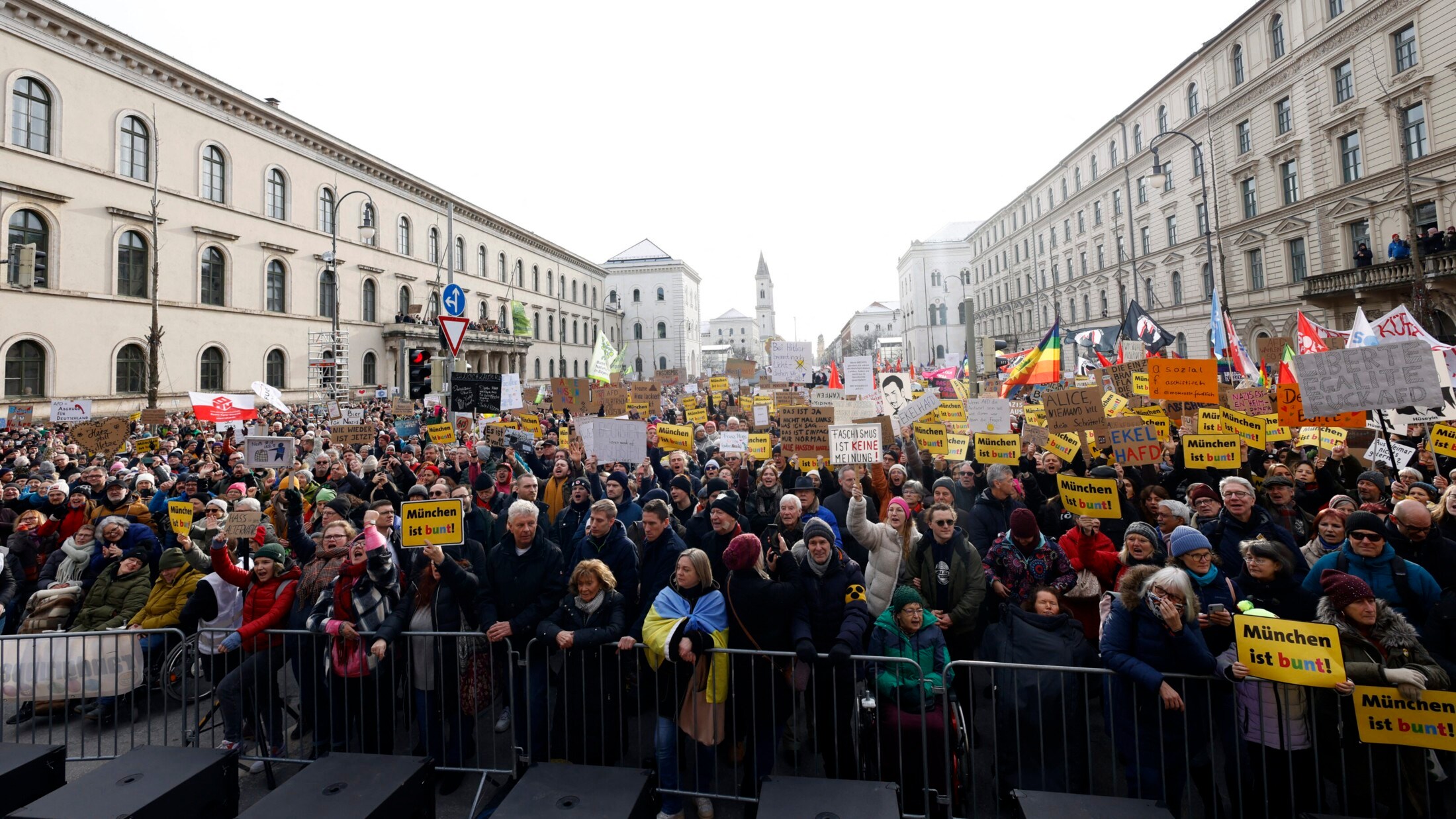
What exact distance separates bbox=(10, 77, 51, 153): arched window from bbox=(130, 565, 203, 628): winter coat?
27676mm

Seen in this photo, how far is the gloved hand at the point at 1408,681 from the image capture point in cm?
336

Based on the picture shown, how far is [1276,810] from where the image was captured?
3.97 m

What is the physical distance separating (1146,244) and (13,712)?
2016 inches

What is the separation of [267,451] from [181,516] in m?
2.84

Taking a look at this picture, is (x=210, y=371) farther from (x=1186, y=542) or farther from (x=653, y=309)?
(x=653, y=309)

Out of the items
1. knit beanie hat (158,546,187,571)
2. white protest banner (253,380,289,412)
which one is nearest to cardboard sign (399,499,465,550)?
knit beanie hat (158,546,187,571)

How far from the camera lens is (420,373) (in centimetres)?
1123

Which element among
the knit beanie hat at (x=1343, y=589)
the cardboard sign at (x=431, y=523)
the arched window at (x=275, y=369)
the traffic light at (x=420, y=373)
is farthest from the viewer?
the arched window at (x=275, y=369)

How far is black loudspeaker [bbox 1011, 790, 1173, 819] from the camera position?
10.1 ft

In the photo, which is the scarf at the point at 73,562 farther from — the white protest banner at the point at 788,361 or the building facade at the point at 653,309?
the building facade at the point at 653,309

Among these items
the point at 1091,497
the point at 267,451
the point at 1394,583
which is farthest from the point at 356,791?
the point at 267,451

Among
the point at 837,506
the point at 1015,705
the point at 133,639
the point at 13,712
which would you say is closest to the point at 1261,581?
the point at 1015,705

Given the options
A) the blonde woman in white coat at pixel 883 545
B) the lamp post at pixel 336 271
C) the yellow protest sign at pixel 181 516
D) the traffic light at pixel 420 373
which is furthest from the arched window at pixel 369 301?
the blonde woman in white coat at pixel 883 545

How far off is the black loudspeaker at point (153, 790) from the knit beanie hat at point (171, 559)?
2421mm
